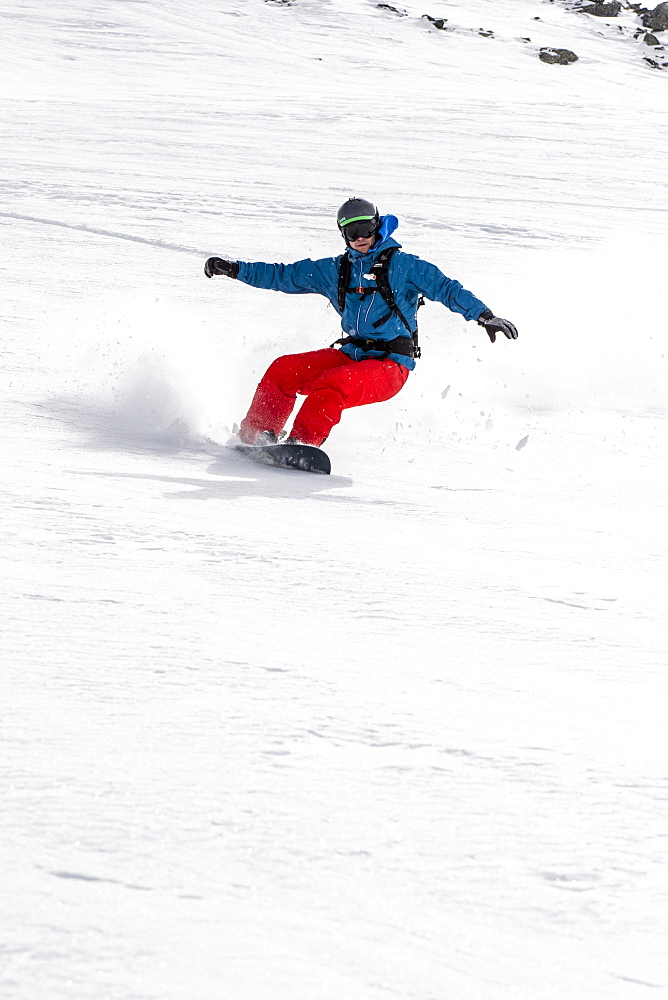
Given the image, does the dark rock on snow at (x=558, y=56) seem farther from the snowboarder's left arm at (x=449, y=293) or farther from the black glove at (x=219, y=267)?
the black glove at (x=219, y=267)

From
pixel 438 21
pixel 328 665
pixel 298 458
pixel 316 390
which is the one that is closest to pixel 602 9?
pixel 438 21

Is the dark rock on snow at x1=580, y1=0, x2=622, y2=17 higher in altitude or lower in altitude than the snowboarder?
higher

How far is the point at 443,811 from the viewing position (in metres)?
1.71

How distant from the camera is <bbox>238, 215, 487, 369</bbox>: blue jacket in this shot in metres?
5.41

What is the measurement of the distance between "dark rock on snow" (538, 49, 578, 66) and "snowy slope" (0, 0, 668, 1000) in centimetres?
1917

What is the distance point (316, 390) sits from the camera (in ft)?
16.7

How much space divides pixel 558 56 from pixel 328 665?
27054 mm

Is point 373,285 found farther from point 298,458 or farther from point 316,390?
point 298,458

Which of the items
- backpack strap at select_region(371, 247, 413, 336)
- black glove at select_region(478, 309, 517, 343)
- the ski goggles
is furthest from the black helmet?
black glove at select_region(478, 309, 517, 343)

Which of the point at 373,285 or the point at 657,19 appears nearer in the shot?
the point at 373,285

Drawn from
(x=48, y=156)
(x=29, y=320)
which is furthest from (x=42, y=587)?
(x=48, y=156)

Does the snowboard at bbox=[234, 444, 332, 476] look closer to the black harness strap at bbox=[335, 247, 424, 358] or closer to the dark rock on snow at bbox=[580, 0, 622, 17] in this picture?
the black harness strap at bbox=[335, 247, 424, 358]

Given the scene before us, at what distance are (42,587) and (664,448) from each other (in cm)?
413

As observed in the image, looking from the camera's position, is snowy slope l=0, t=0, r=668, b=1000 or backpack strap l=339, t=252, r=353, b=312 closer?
snowy slope l=0, t=0, r=668, b=1000
